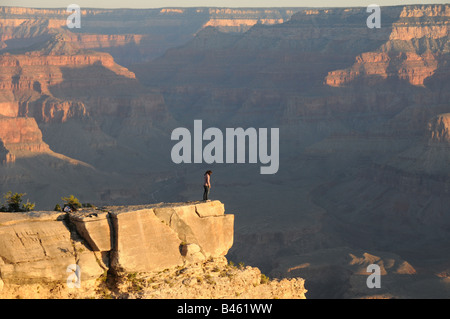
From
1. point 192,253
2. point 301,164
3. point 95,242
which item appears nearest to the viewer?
point 95,242

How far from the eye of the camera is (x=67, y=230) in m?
23.6

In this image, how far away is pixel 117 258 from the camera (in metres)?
23.4

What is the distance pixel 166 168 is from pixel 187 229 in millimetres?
139470

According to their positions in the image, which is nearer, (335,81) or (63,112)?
(63,112)

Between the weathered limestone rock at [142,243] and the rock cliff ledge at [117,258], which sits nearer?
the rock cliff ledge at [117,258]

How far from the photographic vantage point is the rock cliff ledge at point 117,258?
74.5ft

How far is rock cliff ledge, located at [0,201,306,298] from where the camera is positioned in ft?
74.5

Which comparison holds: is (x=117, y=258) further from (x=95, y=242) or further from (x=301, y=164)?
(x=301, y=164)

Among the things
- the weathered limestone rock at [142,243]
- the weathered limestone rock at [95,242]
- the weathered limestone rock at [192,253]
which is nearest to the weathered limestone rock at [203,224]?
the weathered limestone rock at [95,242]

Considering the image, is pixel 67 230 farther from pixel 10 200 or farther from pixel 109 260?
pixel 10 200

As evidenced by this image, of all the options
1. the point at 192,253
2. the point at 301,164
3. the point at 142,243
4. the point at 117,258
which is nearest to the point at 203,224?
the point at 192,253

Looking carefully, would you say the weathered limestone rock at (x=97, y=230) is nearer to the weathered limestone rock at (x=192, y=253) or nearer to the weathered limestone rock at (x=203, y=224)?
the weathered limestone rock at (x=203, y=224)

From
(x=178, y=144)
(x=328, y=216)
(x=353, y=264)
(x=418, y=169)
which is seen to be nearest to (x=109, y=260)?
(x=353, y=264)

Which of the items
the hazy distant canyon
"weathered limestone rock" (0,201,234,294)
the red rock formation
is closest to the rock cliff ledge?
"weathered limestone rock" (0,201,234,294)
